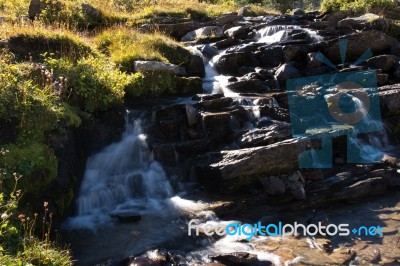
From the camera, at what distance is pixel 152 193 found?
8.80 meters

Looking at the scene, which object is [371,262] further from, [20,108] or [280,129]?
[20,108]

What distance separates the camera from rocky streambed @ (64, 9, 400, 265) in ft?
21.6

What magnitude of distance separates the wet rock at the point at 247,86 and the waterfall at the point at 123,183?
4.34m

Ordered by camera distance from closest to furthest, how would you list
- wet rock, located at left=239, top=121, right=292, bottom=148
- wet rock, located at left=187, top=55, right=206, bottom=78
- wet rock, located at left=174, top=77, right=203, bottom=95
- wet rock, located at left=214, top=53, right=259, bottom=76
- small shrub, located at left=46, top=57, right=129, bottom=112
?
small shrub, located at left=46, top=57, right=129, bottom=112 < wet rock, located at left=239, top=121, right=292, bottom=148 < wet rock, located at left=174, top=77, right=203, bottom=95 < wet rock, located at left=187, top=55, right=206, bottom=78 < wet rock, located at left=214, top=53, right=259, bottom=76

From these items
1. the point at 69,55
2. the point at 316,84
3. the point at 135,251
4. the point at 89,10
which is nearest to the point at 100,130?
the point at 69,55

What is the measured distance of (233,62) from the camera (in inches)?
602

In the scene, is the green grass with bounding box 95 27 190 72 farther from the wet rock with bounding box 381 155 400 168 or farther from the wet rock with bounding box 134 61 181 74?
the wet rock with bounding box 381 155 400 168

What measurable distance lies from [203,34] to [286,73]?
5803 mm

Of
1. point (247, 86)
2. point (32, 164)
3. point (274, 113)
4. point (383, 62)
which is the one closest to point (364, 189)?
point (274, 113)

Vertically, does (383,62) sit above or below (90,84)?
above

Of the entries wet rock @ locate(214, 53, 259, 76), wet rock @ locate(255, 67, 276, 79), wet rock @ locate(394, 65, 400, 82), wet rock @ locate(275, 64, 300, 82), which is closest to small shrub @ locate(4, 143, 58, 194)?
wet rock @ locate(255, 67, 276, 79)
